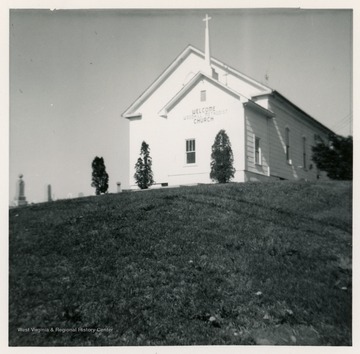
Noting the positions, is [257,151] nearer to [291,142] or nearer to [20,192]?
[291,142]

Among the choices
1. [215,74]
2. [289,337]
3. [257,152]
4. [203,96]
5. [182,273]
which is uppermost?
[215,74]

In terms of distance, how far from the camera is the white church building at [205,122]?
11875 mm

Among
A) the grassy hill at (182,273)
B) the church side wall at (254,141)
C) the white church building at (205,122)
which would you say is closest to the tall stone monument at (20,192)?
the grassy hill at (182,273)

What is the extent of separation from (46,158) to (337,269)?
5.35 m

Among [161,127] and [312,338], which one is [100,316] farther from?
[161,127]

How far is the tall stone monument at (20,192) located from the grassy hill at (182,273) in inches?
7.6

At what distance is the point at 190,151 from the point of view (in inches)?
490

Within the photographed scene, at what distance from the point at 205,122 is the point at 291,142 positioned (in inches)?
155

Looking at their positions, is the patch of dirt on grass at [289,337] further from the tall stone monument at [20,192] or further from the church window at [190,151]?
the church window at [190,151]

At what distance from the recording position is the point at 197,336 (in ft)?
16.9

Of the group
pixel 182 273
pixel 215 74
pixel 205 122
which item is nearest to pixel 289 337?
pixel 182 273

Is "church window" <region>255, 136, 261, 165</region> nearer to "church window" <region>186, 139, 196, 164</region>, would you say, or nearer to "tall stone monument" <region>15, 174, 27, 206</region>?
"church window" <region>186, 139, 196, 164</region>

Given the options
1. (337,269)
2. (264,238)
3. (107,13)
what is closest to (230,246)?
Result: (264,238)

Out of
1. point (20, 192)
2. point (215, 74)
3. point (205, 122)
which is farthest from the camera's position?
point (215, 74)
